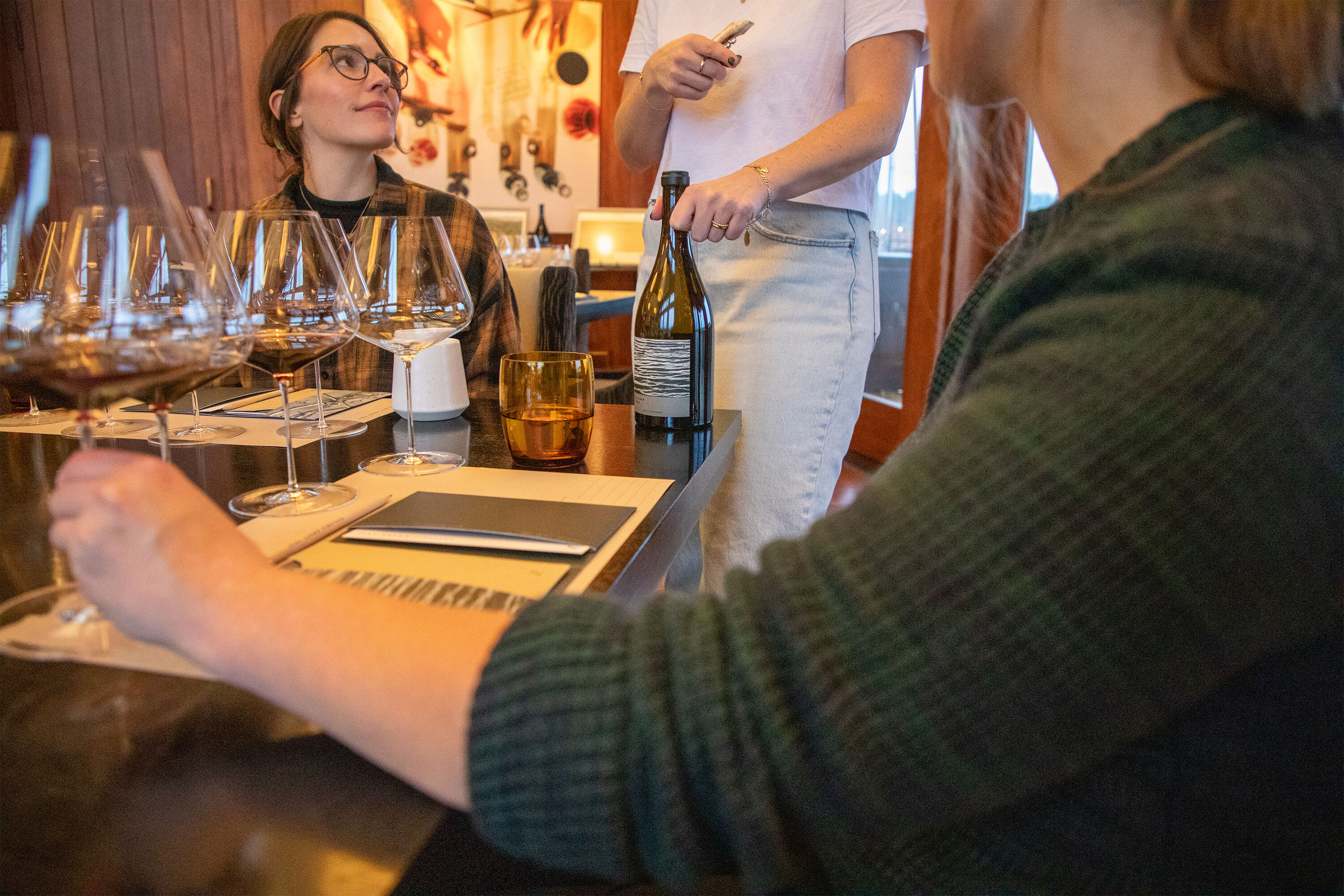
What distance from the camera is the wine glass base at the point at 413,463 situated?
87cm

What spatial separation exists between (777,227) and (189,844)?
1228 mm

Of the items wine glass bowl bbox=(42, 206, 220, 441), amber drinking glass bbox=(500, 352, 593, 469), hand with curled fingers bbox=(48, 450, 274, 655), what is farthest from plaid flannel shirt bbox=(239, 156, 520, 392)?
hand with curled fingers bbox=(48, 450, 274, 655)

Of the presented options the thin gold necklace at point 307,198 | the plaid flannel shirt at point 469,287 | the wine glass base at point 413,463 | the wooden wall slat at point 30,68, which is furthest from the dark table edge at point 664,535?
the wooden wall slat at point 30,68

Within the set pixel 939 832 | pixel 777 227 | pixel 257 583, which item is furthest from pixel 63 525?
pixel 777 227

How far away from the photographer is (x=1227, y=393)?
0.37 m

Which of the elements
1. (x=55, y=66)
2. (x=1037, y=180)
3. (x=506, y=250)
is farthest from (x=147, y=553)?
(x=55, y=66)

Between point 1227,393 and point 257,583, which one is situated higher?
point 1227,393

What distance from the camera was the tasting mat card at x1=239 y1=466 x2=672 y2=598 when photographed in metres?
0.60

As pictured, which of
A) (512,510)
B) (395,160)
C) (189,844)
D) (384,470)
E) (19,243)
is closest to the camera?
(189,844)

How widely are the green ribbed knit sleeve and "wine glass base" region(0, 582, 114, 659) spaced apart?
273 millimetres

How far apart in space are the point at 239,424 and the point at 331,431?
140mm

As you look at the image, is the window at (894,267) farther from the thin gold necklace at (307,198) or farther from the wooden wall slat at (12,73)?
the wooden wall slat at (12,73)

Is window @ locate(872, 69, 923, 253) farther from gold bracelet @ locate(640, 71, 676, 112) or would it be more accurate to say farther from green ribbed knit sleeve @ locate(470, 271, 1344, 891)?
green ribbed knit sleeve @ locate(470, 271, 1344, 891)

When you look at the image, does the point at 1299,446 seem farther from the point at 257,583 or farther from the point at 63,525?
the point at 63,525
